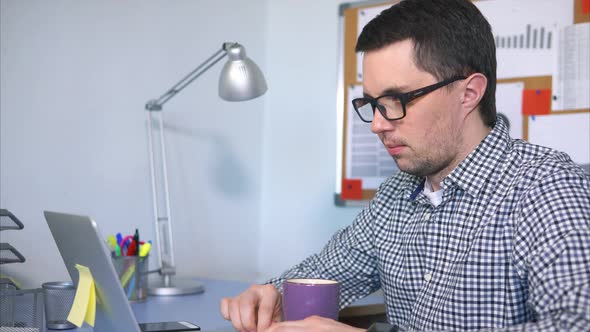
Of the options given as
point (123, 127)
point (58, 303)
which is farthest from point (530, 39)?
point (58, 303)

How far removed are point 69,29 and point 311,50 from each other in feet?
2.98

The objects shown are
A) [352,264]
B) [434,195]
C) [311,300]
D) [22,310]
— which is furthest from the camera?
[352,264]

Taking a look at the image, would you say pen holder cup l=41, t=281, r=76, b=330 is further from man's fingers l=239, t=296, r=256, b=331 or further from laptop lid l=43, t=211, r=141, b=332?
man's fingers l=239, t=296, r=256, b=331

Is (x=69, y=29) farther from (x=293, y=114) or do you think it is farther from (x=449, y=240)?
(x=449, y=240)

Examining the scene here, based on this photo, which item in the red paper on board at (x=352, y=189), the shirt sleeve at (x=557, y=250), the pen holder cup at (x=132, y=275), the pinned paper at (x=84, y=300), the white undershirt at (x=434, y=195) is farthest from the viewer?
the red paper on board at (x=352, y=189)

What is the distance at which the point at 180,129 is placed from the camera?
2123 millimetres

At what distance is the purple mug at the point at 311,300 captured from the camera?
0.98 m

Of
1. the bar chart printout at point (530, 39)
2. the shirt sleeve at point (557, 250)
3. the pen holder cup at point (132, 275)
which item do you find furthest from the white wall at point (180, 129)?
the shirt sleeve at point (557, 250)

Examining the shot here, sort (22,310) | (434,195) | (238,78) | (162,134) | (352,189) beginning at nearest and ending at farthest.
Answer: (22,310)
(434,195)
(238,78)
(162,134)
(352,189)

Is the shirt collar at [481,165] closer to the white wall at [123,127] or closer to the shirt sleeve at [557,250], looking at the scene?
the shirt sleeve at [557,250]

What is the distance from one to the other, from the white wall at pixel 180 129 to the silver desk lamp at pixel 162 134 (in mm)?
53

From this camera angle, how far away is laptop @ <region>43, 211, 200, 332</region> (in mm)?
903

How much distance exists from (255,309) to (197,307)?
45 cm

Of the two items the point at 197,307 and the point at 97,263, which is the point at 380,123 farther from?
the point at 197,307
